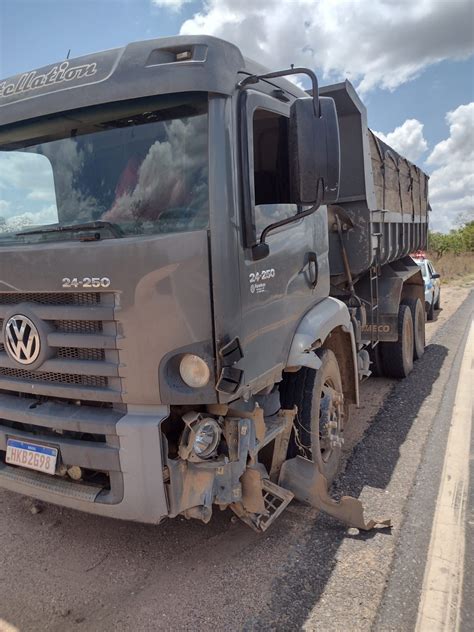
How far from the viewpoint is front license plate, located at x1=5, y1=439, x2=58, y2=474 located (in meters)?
2.81

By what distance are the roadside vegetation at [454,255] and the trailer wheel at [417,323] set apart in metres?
18.1

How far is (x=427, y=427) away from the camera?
5.20 meters

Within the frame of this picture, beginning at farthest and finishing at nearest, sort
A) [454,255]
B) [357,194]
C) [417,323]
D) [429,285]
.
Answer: [454,255]
[429,285]
[417,323]
[357,194]

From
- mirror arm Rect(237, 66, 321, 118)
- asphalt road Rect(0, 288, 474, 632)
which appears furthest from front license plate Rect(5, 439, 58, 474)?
mirror arm Rect(237, 66, 321, 118)

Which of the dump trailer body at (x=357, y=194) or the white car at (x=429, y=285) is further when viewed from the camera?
the white car at (x=429, y=285)

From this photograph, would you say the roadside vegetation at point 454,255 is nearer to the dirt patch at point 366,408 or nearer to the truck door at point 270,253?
the dirt patch at point 366,408

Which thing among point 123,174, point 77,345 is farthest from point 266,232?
point 77,345

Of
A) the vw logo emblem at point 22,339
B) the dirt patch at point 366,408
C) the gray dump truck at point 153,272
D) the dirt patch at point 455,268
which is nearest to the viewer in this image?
the gray dump truck at point 153,272

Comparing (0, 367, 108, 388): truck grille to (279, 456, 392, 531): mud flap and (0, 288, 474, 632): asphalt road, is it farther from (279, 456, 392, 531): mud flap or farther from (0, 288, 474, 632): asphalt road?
(279, 456, 392, 531): mud flap

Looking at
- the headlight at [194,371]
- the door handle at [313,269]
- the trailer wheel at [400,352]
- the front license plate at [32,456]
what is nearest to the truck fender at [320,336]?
the door handle at [313,269]

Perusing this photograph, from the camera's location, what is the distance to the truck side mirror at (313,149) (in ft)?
8.72

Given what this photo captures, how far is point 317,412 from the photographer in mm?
3648

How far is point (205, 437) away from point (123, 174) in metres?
1.49

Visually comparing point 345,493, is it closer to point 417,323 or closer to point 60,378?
point 60,378
